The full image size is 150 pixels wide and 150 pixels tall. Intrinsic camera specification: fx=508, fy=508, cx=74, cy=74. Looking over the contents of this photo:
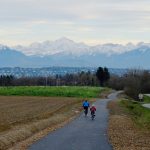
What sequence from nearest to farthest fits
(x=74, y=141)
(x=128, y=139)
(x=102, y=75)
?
(x=74, y=141) → (x=128, y=139) → (x=102, y=75)

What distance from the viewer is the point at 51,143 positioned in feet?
81.8

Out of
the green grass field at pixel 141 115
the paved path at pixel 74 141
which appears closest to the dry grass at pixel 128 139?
the paved path at pixel 74 141

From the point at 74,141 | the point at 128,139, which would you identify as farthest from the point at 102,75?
the point at 74,141

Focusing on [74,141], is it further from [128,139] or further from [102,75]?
[102,75]

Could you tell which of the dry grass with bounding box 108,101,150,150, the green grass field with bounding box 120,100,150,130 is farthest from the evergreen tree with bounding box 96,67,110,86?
the dry grass with bounding box 108,101,150,150

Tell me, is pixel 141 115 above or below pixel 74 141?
below

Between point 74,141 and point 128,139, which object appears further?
point 128,139

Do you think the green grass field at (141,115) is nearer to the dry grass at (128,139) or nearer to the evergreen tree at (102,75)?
the dry grass at (128,139)

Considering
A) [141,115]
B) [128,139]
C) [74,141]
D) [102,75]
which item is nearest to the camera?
[74,141]

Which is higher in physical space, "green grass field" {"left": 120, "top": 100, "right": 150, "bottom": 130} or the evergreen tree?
the evergreen tree

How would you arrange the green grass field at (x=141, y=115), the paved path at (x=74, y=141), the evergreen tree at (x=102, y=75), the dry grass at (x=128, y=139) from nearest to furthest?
the paved path at (x=74, y=141) < the dry grass at (x=128, y=139) < the green grass field at (x=141, y=115) < the evergreen tree at (x=102, y=75)

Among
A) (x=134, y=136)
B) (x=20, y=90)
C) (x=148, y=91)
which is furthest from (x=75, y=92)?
(x=134, y=136)

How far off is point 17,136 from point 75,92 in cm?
9540

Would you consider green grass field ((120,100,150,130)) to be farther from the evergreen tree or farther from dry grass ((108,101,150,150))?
the evergreen tree
